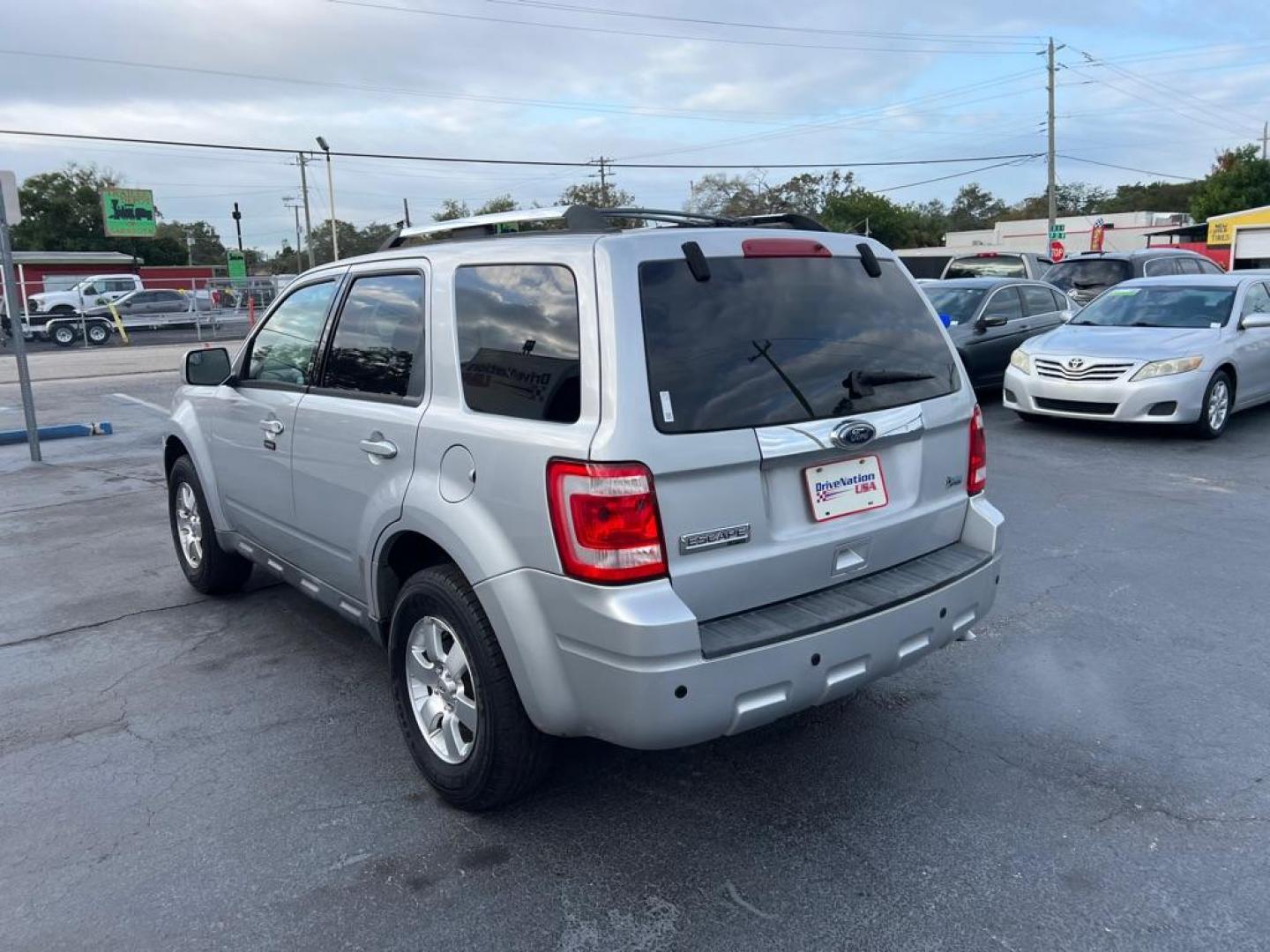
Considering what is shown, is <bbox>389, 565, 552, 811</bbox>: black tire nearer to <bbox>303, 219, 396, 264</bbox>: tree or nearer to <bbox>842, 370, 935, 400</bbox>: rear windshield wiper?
<bbox>842, 370, 935, 400</bbox>: rear windshield wiper

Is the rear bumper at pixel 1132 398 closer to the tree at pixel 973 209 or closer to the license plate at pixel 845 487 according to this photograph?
the license plate at pixel 845 487

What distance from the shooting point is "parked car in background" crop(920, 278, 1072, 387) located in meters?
12.3

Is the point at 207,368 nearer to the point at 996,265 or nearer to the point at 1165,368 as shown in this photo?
the point at 1165,368

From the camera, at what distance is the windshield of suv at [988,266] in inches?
680

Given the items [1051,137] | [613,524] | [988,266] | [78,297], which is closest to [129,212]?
[78,297]

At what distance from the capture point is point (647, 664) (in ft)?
9.02

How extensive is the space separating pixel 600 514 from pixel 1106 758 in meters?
2.21

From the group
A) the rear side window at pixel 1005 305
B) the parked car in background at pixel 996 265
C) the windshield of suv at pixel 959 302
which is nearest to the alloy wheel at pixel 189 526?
the windshield of suv at pixel 959 302

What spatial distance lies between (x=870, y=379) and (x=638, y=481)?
1.03m

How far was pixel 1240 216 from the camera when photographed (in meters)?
42.5

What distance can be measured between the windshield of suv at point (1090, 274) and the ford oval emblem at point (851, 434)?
1529 centimetres

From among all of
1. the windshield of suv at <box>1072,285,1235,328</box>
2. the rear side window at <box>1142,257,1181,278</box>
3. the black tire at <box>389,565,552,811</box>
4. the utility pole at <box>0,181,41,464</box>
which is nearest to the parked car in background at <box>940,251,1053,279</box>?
the rear side window at <box>1142,257,1181,278</box>

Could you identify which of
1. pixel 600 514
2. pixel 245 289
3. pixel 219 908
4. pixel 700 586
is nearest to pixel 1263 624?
pixel 700 586

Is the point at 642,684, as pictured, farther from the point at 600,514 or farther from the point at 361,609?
the point at 361,609
